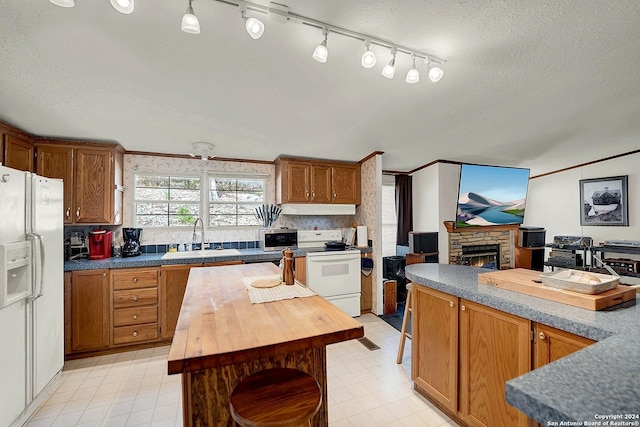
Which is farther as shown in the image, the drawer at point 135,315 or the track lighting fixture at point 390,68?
the drawer at point 135,315

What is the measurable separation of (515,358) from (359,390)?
121 cm

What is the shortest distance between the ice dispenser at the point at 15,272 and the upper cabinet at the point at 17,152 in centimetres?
111

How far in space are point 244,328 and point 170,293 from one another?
2.24 meters

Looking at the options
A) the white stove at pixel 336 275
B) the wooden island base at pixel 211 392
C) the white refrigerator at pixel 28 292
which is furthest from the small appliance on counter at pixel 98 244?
the wooden island base at pixel 211 392

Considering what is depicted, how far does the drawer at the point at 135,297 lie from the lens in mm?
2711

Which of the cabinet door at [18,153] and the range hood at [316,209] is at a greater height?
the cabinet door at [18,153]

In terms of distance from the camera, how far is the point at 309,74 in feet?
6.37

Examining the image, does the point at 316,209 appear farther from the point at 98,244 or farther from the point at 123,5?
the point at 123,5

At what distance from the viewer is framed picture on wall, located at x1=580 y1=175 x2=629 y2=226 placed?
4.45 meters

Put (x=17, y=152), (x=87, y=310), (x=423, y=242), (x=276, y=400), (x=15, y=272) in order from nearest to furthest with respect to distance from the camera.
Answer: (x=276, y=400) < (x=15, y=272) < (x=17, y=152) < (x=87, y=310) < (x=423, y=242)

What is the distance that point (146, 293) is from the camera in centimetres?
280

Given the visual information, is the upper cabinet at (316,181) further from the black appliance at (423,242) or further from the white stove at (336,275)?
the black appliance at (423,242)

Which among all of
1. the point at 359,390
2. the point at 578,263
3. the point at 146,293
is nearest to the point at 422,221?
the point at 578,263

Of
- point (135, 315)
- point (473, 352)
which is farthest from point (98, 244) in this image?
point (473, 352)
